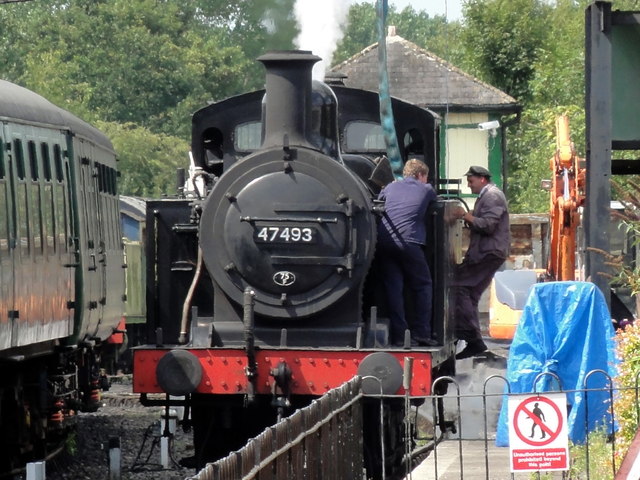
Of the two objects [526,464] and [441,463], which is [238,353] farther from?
[526,464]

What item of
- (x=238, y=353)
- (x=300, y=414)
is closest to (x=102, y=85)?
(x=238, y=353)

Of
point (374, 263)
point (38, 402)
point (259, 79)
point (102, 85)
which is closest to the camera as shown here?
point (374, 263)

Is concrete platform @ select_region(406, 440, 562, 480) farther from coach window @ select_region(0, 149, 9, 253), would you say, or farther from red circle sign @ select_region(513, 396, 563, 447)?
coach window @ select_region(0, 149, 9, 253)

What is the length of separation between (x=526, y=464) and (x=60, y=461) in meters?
6.83

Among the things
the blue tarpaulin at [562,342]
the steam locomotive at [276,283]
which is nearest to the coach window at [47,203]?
the steam locomotive at [276,283]

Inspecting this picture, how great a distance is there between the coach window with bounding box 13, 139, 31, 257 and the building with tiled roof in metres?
30.2

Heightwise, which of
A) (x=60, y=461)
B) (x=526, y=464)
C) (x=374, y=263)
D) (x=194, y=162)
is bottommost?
(x=60, y=461)

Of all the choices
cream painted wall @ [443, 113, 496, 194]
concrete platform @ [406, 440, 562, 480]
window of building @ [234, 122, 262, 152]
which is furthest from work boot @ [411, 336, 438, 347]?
cream painted wall @ [443, 113, 496, 194]

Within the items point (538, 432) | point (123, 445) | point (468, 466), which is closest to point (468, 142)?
point (123, 445)

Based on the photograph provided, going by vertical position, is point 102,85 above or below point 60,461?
above

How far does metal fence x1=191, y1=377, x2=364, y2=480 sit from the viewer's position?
18.9ft

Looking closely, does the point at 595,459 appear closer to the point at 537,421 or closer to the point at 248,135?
the point at 537,421

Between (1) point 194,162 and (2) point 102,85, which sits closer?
Result: (1) point 194,162

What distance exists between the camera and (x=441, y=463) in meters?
10.4
